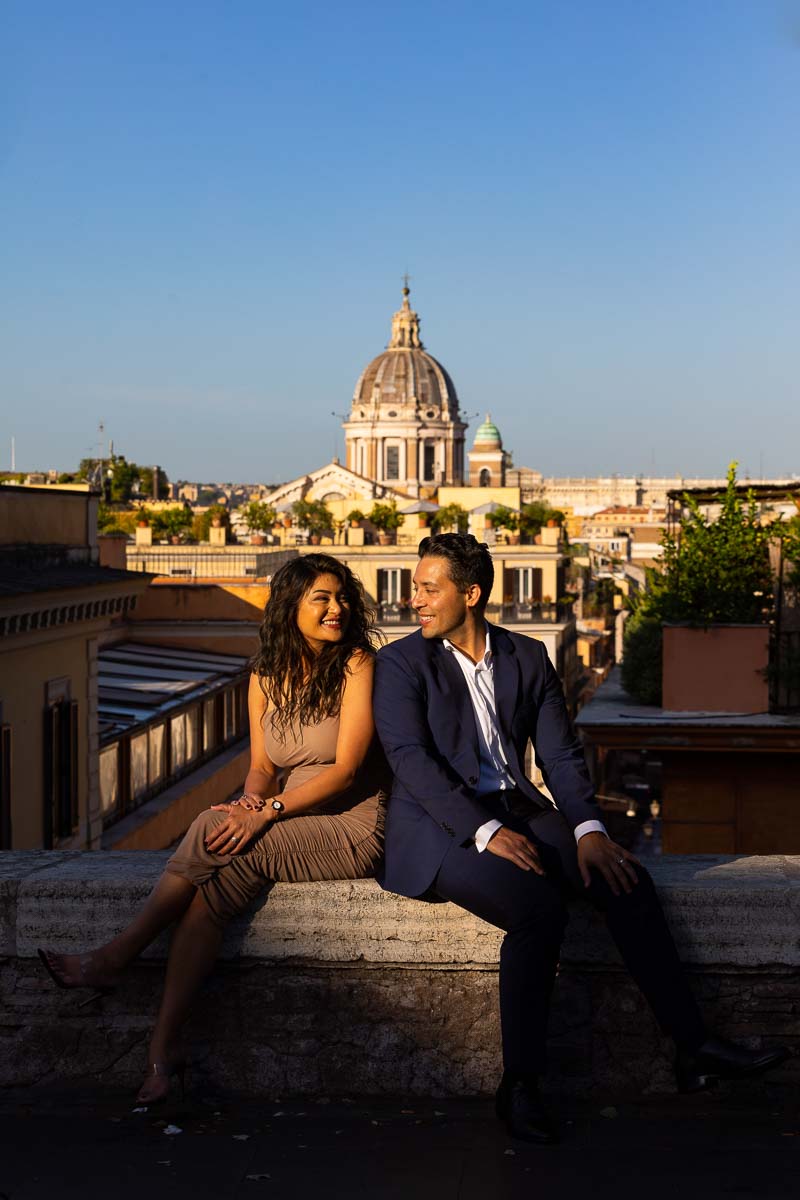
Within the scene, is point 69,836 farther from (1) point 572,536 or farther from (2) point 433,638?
(1) point 572,536

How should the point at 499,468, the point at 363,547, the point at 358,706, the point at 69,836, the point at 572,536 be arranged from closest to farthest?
the point at 358,706, the point at 69,836, the point at 363,547, the point at 572,536, the point at 499,468

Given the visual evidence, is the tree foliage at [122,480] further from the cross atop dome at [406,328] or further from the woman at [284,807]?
the woman at [284,807]

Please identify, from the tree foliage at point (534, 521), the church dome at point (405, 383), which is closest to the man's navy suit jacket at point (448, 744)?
the tree foliage at point (534, 521)

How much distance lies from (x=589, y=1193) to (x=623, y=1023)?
0.78 meters

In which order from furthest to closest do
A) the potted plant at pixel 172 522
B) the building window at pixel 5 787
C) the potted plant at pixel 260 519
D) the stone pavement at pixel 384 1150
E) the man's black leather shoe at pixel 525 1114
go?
1. the potted plant at pixel 260 519
2. the potted plant at pixel 172 522
3. the building window at pixel 5 787
4. the man's black leather shoe at pixel 525 1114
5. the stone pavement at pixel 384 1150

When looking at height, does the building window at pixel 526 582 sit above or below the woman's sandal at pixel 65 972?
below

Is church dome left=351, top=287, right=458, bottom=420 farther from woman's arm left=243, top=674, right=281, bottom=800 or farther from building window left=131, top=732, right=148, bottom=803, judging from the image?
woman's arm left=243, top=674, right=281, bottom=800

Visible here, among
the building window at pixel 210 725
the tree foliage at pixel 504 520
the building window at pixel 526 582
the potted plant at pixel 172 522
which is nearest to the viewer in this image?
the building window at pixel 210 725

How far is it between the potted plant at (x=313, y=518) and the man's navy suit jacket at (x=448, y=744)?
2978 inches

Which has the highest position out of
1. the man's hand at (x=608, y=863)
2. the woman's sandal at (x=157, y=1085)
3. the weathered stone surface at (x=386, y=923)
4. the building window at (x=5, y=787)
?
the man's hand at (x=608, y=863)

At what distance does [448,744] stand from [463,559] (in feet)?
1.98

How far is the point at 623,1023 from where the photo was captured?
4426 mm

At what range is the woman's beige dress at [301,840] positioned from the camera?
4.32 meters

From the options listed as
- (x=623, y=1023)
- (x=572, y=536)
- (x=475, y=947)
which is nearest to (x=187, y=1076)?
(x=475, y=947)
